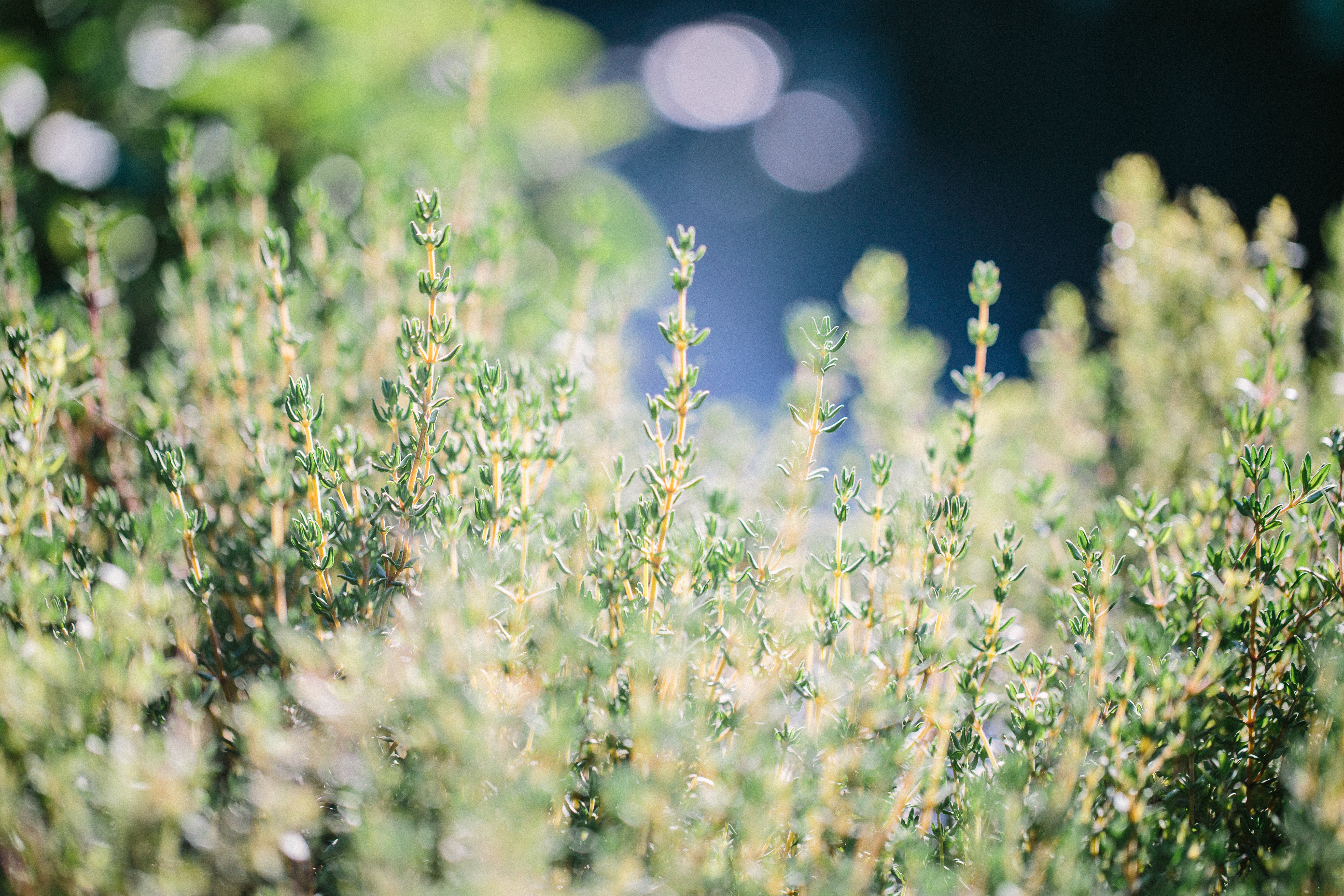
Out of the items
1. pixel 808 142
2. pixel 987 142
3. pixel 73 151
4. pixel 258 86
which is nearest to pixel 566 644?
pixel 258 86

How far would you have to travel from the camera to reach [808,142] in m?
4.20

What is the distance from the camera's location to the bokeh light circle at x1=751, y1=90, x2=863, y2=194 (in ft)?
13.7

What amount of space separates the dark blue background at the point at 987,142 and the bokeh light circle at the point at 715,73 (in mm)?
91

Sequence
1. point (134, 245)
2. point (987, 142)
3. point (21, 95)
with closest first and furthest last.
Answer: point (21, 95)
point (134, 245)
point (987, 142)

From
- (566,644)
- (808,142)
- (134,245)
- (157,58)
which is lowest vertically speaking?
(134,245)

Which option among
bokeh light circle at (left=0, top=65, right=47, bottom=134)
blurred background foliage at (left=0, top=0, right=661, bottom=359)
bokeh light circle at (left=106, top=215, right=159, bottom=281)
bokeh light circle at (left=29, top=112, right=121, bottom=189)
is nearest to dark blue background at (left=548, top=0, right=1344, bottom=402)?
blurred background foliage at (left=0, top=0, right=661, bottom=359)

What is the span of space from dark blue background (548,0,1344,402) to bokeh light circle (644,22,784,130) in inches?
3.6

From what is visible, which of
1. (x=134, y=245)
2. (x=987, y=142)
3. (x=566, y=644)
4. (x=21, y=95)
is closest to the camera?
(x=566, y=644)

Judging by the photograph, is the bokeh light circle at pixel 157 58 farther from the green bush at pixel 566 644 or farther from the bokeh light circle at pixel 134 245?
the green bush at pixel 566 644

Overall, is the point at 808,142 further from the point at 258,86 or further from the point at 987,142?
the point at 258,86

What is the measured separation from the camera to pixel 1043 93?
3.61m

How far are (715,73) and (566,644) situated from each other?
4161 millimetres

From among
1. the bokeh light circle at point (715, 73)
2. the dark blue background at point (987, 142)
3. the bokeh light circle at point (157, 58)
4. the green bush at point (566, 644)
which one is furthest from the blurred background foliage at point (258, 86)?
the bokeh light circle at point (715, 73)

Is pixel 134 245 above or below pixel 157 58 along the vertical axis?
below
